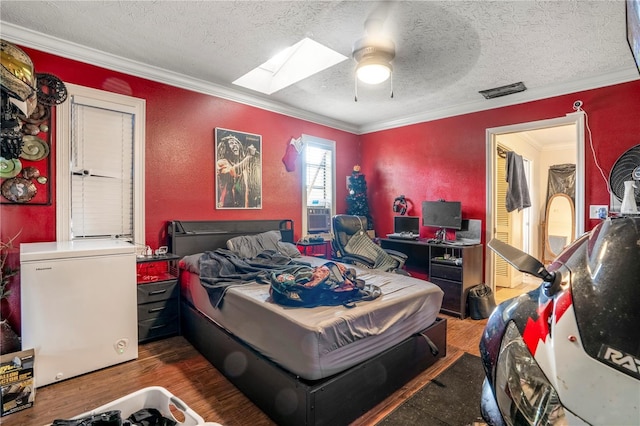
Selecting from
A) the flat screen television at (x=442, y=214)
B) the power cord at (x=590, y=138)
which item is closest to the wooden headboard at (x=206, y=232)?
the flat screen television at (x=442, y=214)

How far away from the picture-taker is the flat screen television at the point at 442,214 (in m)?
4.13

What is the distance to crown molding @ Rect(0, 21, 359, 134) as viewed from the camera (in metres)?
2.52

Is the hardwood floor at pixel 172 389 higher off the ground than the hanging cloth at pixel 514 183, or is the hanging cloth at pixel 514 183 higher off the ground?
the hanging cloth at pixel 514 183

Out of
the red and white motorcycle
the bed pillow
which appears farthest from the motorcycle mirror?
the bed pillow

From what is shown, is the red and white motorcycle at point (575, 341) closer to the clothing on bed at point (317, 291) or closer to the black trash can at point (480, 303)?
the clothing on bed at point (317, 291)

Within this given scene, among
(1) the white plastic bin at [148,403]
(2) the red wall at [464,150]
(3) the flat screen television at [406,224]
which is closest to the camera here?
(1) the white plastic bin at [148,403]

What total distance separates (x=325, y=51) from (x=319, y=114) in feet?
5.77

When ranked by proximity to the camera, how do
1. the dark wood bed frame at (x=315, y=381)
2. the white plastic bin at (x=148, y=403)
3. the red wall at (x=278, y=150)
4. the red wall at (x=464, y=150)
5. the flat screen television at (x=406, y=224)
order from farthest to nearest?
the flat screen television at (x=406, y=224) < the red wall at (x=464, y=150) < the red wall at (x=278, y=150) < the dark wood bed frame at (x=315, y=381) < the white plastic bin at (x=148, y=403)

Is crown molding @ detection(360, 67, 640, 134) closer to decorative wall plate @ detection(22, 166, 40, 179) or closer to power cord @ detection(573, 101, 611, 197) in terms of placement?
power cord @ detection(573, 101, 611, 197)

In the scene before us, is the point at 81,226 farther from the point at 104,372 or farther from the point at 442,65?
the point at 442,65

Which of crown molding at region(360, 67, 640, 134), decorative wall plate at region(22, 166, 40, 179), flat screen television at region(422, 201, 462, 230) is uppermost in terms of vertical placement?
crown molding at region(360, 67, 640, 134)

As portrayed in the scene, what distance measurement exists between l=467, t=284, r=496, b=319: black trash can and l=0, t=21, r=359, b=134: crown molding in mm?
3389

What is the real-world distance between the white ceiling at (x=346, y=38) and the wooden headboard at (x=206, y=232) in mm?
1570

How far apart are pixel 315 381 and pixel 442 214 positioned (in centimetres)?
321
